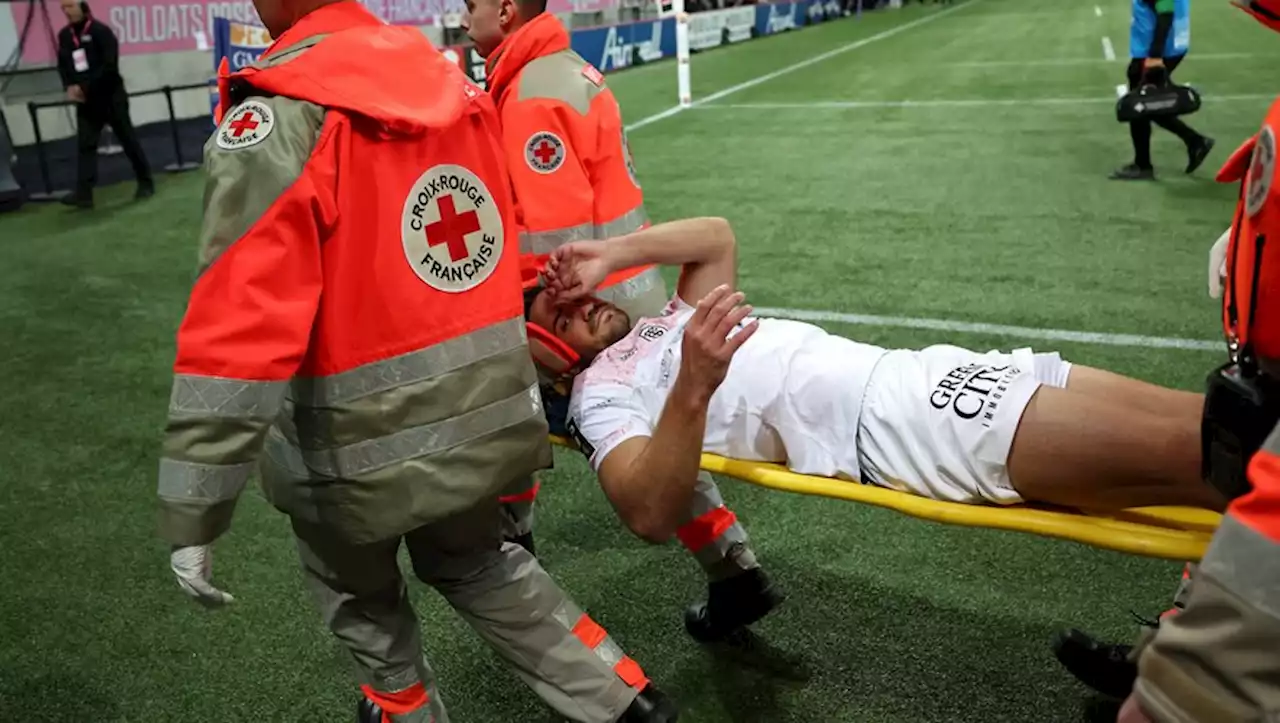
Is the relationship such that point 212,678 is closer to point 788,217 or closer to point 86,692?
point 86,692

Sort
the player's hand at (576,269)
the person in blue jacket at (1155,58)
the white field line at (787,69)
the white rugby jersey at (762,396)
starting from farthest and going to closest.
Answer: the white field line at (787,69)
the person in blue jacket at (1155,58)
the player's hand at (576,269)
the white rugby jersey at (762,396)

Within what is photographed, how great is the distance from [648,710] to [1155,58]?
21.0 feet

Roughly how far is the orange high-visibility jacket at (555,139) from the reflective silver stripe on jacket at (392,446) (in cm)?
84

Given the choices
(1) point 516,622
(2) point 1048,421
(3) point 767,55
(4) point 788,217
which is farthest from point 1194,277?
(3) point 767,55

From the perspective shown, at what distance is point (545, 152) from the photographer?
2.57 meters

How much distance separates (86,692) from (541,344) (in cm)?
142

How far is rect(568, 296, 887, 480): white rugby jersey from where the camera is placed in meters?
2.23

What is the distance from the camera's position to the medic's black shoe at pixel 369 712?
2246 mm

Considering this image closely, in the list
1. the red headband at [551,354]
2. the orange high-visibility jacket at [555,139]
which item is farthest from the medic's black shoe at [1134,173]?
the red headband at [551,354]

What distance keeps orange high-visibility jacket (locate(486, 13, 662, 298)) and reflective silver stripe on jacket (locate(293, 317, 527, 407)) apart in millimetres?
839

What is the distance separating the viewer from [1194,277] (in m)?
5.07

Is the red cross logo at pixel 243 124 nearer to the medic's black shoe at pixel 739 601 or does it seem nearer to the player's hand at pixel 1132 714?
the player's hand at pixel 1132 714

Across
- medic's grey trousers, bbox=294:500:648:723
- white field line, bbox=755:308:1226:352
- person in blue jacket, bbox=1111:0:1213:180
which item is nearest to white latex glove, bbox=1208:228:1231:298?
medic's grey trousers, bbox=294:500:648:723

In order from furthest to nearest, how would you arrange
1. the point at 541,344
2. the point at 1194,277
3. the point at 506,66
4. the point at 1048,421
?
the point at 1194,277 → the point at 506,66 → the point at 541,344 → the point at 1048,421
